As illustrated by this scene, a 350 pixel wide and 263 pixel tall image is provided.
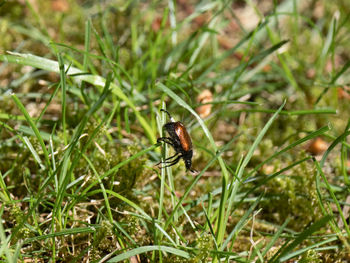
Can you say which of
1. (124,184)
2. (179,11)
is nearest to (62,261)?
(124,184)

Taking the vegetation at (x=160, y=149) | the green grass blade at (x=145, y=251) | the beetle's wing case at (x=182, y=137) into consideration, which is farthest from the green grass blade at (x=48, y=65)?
the green grass blade at (x=145, y=251)

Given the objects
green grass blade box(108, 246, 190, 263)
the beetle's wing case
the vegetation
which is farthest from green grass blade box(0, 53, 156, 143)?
green grass blade box(108, 246, 190, 263)

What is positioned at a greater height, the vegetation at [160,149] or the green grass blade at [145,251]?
the vegetation at [160,149]

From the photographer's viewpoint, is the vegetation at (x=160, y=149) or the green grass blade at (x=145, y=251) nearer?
the green grass blade at (x=145, y=251)

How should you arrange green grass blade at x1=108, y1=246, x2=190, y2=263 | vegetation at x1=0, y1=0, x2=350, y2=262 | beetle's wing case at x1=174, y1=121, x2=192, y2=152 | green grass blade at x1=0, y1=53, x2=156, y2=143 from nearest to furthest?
1. green grass blade at x1=108, y1=246, x2=190, y2=263
2. vegetation at x1=0, y1=0, x2=350, y2=262
3. green grass blade at x1=0, y1=53, x2=156, y2=143
4. beetle's wing case at x1=174, y1=121, x2=192, y2=152

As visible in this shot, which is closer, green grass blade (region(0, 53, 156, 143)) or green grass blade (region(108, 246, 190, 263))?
green grass blade (region(108, 246, 190, 263))

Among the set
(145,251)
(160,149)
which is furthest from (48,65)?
(145,251)

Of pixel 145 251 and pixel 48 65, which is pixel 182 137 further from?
pixel 48 65

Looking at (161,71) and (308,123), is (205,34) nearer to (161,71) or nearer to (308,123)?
(161,71)

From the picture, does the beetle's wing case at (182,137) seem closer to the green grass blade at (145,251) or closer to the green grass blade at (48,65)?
the green grass blade at (48,65)

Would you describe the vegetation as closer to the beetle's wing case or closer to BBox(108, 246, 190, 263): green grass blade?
BBox(108, 246, 190, 263): green grass blade
